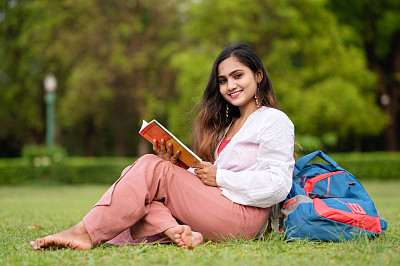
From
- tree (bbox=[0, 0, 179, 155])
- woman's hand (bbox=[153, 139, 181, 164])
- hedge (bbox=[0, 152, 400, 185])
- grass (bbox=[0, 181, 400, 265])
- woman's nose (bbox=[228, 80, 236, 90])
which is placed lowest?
hedge (bbox=[0, 152, 400, 185])

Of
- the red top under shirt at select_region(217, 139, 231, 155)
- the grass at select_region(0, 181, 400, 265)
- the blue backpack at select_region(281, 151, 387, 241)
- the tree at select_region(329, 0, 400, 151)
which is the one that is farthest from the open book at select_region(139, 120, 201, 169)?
the tree at select_region(329, 0, 400, 151)

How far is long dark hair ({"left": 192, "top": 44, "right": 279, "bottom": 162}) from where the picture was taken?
11.6 ft

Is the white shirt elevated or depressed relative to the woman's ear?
depressed

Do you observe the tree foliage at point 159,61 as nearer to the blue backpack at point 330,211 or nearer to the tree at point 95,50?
the tree at point 95,50

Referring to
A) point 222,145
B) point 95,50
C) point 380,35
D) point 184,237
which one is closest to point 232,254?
point 184,237

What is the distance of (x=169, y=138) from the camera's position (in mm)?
3232

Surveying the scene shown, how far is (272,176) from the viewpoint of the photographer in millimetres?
2994

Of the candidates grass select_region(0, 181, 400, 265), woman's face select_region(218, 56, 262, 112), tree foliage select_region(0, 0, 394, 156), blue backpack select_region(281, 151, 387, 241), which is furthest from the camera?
tree foliage select_region(0, 0, 394, 156)

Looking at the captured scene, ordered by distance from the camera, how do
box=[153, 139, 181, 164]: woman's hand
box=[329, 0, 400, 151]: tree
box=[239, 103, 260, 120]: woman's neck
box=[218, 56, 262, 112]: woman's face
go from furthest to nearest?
box=[329, 0, 400, 151]: tree, box=[239, 103, 260, 120]: woman's neck, box=[218, 56, 262, 112]: woman's face, box=[153, 139, 181, 164]: woman's hand

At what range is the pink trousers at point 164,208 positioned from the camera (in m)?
2.85

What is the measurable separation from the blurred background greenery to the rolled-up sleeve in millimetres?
11124

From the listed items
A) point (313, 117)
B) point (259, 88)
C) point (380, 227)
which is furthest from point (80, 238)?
point (313, 117)

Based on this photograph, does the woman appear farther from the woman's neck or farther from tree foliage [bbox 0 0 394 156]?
tree foliage [bbox 0 0 394 156]

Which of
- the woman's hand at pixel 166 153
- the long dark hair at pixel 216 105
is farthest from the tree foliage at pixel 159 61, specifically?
the woman's hand at pixel 166 153
